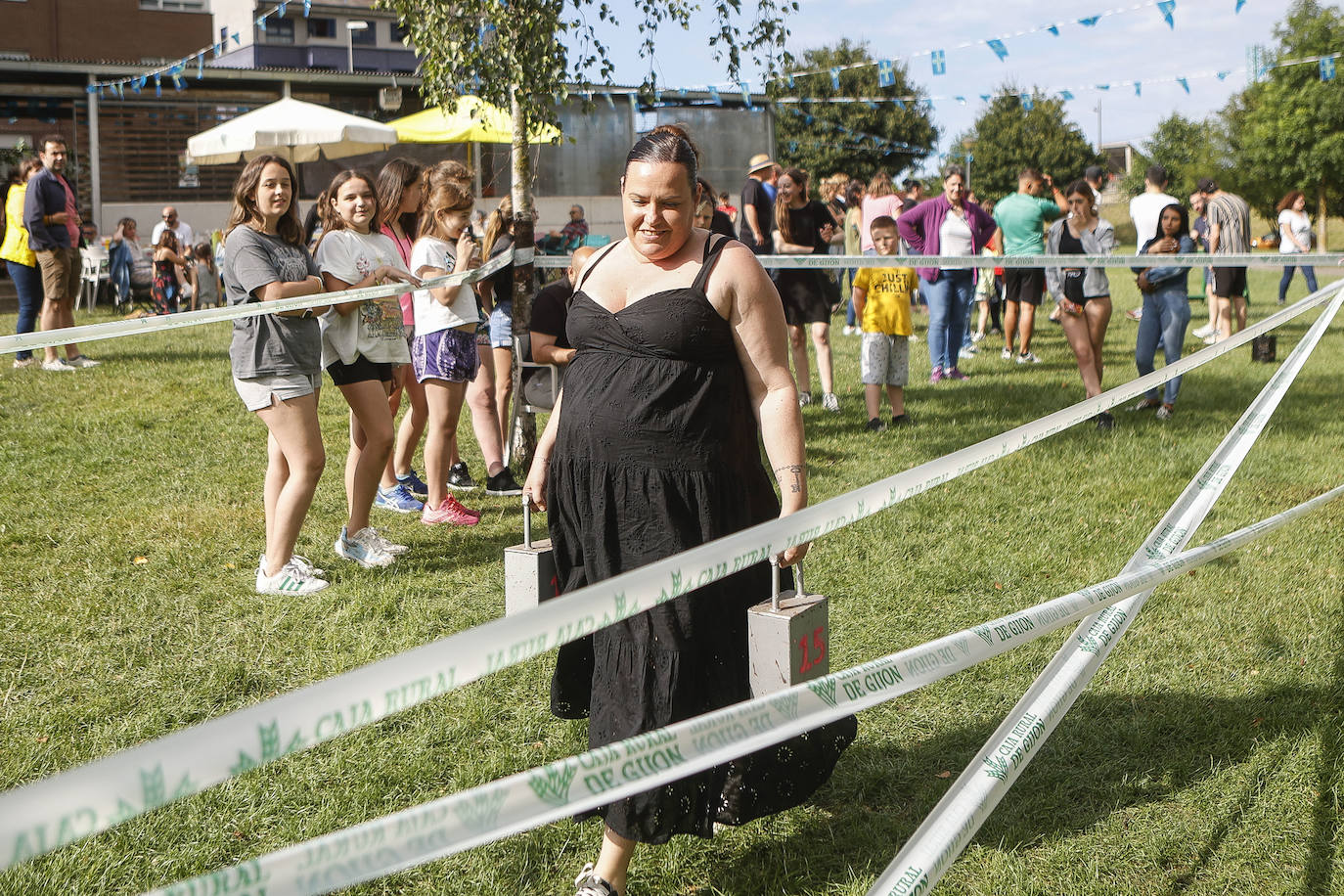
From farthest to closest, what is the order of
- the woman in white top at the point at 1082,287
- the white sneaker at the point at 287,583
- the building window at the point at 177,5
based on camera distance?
the building window at the point at 177,5
the woman in white top at the point at 1082,287
the white sneaker at the point at 287,583

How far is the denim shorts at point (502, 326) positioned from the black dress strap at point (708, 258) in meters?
4.57

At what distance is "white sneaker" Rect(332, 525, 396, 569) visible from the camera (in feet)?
18.4

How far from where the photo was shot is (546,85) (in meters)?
7.07

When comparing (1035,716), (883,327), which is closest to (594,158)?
(883,327)

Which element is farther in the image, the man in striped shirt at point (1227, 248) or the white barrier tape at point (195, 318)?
the man in striped shirt at point (1227, 248)

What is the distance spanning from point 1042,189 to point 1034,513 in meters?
6.50

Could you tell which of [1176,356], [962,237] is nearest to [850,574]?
[1176,356]

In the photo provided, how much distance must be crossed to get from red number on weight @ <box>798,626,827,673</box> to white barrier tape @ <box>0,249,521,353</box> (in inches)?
96.2

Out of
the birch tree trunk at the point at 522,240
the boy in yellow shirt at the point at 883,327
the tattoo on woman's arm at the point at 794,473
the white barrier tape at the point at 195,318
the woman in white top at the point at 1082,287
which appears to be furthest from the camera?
the woman in white top at the point at 1082,287

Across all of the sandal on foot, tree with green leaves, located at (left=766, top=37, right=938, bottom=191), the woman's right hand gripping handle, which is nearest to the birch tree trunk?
the woman's right hand gripping handle

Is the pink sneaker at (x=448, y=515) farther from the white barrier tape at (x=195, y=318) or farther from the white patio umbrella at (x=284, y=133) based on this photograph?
the white patio umbrella at (x=284, y=133)

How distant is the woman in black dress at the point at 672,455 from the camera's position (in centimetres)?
286

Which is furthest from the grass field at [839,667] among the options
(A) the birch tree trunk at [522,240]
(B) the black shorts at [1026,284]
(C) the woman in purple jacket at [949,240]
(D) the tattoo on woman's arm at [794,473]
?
(B) the black shorts at [1026,284]

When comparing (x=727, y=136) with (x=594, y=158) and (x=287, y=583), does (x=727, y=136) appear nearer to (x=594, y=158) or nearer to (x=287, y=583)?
(x=594, y=158)
